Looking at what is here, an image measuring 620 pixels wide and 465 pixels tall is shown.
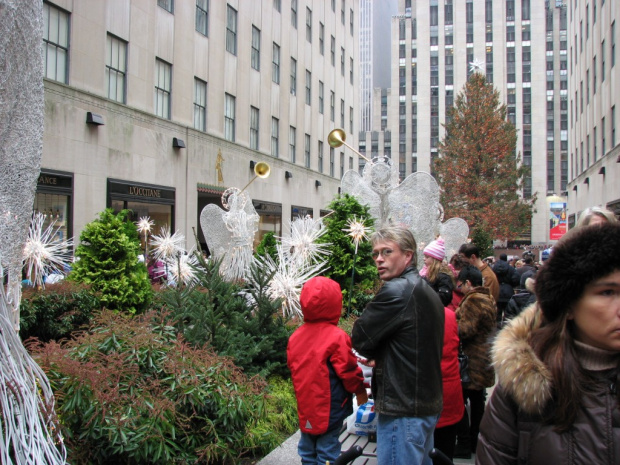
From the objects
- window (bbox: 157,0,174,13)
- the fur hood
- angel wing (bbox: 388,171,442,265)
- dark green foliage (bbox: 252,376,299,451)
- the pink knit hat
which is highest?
window (bbox: 157,0,174,13)

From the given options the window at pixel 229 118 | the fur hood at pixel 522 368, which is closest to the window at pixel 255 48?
the window at pixel 229 118

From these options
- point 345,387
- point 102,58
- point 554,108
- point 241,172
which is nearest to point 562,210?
point 241,172

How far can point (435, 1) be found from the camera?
78.1 m

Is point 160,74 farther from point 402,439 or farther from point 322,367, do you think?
point 402,439

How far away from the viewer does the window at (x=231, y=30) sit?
79.3ft

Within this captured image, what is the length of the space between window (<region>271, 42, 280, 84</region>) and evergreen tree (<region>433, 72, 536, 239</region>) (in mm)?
22062

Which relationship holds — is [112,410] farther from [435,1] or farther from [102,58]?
[435,1]

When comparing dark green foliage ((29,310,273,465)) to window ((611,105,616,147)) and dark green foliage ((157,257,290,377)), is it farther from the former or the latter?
window ((611,105,616,147))

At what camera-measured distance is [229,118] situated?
2453 cm

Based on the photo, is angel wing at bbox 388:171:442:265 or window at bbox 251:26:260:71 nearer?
angel wing at bbox 388:171:442:265

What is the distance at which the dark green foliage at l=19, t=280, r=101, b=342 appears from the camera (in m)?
6.77

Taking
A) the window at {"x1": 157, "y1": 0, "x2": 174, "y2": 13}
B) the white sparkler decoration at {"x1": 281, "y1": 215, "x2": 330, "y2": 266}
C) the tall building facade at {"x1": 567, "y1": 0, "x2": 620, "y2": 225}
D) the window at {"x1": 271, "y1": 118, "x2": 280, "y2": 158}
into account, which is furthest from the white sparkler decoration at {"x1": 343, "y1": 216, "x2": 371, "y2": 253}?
the window at {"x1": 271, "y1": 118, "x2": 280, "y2": 158}

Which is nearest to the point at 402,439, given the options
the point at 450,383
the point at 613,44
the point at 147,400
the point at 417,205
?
the point at 450,383

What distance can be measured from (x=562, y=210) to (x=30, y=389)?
757 inches
